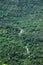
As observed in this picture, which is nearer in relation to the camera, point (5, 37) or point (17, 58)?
point (17, 58)

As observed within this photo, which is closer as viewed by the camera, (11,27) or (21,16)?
(11,27)

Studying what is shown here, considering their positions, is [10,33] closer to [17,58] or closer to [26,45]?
[26,45]

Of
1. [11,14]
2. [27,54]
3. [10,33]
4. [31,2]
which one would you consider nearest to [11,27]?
[10,33]

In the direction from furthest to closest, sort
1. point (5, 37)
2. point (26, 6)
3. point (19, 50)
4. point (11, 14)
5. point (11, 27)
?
point (26, 6)
point (11, 14)
point (11, 27)
point (5, 37)
point (19, 50)

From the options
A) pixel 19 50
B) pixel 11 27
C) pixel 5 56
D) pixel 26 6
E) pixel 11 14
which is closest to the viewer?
pixel 5 56

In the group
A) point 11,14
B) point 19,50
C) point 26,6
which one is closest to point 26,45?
point 19,50

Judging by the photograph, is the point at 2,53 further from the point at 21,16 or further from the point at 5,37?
the point at 21,16
